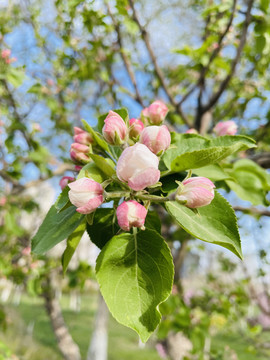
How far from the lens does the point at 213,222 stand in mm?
494

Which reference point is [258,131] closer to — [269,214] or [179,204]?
[269,214]

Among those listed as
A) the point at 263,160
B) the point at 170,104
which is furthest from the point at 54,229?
the point at 170,104

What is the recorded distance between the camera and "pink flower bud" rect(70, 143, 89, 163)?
0.63 m

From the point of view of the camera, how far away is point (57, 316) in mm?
3871

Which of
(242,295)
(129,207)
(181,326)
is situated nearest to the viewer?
(129,207)

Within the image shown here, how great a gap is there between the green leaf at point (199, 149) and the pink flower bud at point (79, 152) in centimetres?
17

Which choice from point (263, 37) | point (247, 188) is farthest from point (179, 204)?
point (263, 37)

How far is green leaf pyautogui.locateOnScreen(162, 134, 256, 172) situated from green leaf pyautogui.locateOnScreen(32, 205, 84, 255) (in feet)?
0.70

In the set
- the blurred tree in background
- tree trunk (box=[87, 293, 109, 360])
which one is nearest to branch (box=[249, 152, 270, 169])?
the blurred tree in background

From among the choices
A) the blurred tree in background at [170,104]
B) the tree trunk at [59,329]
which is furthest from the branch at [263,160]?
the tree trunk at [59,329]

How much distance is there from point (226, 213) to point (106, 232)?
249mm

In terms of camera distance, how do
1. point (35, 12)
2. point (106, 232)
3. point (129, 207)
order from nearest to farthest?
point (129, 207), point (106, 232), point (35, 12)

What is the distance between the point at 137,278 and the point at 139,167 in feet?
0.63

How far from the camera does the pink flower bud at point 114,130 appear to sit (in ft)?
1.86
